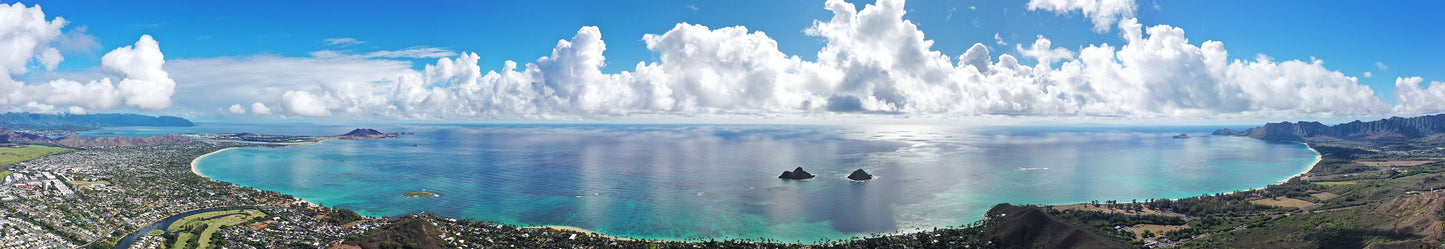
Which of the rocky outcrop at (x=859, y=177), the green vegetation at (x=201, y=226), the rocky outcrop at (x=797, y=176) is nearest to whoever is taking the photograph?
the green vegetation at (x=201, y=226)

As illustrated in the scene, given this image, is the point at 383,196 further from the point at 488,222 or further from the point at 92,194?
the point at 92,194

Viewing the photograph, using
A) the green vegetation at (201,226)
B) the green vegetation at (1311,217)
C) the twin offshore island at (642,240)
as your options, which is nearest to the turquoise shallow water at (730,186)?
the twin offshore island at (642,240)

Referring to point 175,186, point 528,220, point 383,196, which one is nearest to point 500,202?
point 528,220

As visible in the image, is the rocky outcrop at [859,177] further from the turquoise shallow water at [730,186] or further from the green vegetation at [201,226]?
the green vegetation at [201,226]

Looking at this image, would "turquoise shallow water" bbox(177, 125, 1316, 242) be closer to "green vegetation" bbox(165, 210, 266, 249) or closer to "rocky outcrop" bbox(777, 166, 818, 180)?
"rocky outcrop" bbox(777, 166, 818, 180)

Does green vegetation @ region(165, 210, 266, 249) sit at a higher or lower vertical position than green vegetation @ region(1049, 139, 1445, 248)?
lower

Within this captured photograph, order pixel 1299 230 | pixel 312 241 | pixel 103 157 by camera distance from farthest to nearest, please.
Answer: pixel 103 157 → pixel 312 241 → pixel 1299 230

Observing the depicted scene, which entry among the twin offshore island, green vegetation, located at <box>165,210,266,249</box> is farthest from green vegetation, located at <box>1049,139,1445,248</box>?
green vegetation, located at <box>165,210,266,249</box>

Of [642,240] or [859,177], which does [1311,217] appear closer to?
[859,177]

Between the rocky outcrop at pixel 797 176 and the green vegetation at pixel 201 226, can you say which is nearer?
the green vegetation at pixel 201 226
